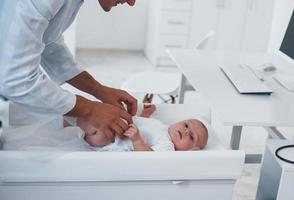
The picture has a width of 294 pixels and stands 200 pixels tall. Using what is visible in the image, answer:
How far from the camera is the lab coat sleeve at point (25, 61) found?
121 centimetres

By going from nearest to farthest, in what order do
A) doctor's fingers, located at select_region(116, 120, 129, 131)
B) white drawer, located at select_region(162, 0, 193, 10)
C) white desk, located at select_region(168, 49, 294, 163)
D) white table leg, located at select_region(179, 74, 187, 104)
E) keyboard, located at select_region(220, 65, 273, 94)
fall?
doctor's fingers, located at select_region(116, 120, 129, 131) < white desk, located at select_region(168, 49, 294, 163) < keyboard, located at select_region(220, 65, 273, 94) < white table leg, located at select_region(179, 74, 187, 104) < white drawer, located at select_region(162, 0, 193, 10)

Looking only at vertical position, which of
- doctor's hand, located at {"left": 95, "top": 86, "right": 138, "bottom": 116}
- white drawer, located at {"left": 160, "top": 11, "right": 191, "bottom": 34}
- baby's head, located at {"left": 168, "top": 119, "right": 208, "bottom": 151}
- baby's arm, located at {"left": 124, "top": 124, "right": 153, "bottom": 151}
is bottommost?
white drawer, located at {"left": 160, "top": 11, "right": 191, "bottom": 34}

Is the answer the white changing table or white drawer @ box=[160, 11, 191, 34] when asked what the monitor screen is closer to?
the white changing table

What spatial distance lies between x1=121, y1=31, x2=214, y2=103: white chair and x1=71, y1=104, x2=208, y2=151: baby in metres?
0.95

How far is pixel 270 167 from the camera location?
1785 mm

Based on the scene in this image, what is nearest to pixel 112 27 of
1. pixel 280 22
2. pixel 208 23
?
pixel 208 23

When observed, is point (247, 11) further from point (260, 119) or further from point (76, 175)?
point (76, 175)

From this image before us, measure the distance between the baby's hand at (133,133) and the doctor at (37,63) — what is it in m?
0.03

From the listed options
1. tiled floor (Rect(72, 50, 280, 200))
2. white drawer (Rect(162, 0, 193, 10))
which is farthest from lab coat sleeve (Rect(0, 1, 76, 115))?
white drawer (Rect(162, 0, 193, 10))

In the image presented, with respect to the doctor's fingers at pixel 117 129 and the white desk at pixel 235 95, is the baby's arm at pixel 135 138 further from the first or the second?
the white desk at pixel 235 95

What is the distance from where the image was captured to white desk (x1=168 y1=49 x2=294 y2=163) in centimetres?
181

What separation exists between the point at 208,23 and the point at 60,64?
126 inches

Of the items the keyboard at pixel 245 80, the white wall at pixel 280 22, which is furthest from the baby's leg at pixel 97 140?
the white wall at pixel 280 22

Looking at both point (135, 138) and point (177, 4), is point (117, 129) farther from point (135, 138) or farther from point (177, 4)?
point (177, 4)
